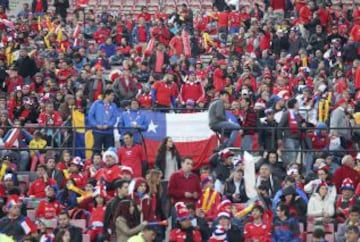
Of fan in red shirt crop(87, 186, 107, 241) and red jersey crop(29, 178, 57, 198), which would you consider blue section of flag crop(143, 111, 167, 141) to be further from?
fan in red shirt crop(87, 186, 107, 241)

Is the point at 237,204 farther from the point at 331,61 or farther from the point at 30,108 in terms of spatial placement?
the point at 331,61

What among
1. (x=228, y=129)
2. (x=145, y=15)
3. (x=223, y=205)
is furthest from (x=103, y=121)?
(x=145, y=15)

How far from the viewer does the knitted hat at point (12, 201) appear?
26.1 m

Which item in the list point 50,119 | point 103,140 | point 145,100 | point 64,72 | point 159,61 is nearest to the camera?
point 103,140

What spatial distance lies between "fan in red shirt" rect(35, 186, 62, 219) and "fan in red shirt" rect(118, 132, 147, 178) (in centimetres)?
183

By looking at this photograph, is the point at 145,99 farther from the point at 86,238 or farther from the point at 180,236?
the point at 180,236

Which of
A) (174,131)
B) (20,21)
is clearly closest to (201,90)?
(174,131)

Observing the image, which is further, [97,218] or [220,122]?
[220,122]

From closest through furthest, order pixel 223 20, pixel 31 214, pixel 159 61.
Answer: pixel 31 214 → pixel 159 61 → pixel 223 20

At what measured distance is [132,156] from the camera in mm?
28594

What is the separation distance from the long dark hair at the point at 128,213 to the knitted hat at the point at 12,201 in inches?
79.1

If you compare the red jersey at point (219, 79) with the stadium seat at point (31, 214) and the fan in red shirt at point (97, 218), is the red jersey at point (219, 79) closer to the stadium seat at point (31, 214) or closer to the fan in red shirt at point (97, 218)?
the stadium seat at point (31, 214)

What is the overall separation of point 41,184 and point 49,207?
1214 millimetres

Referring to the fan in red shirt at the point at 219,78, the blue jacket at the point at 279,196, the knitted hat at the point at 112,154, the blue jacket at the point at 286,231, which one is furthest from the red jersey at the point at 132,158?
the fan in red shirt at the point at 219,78
